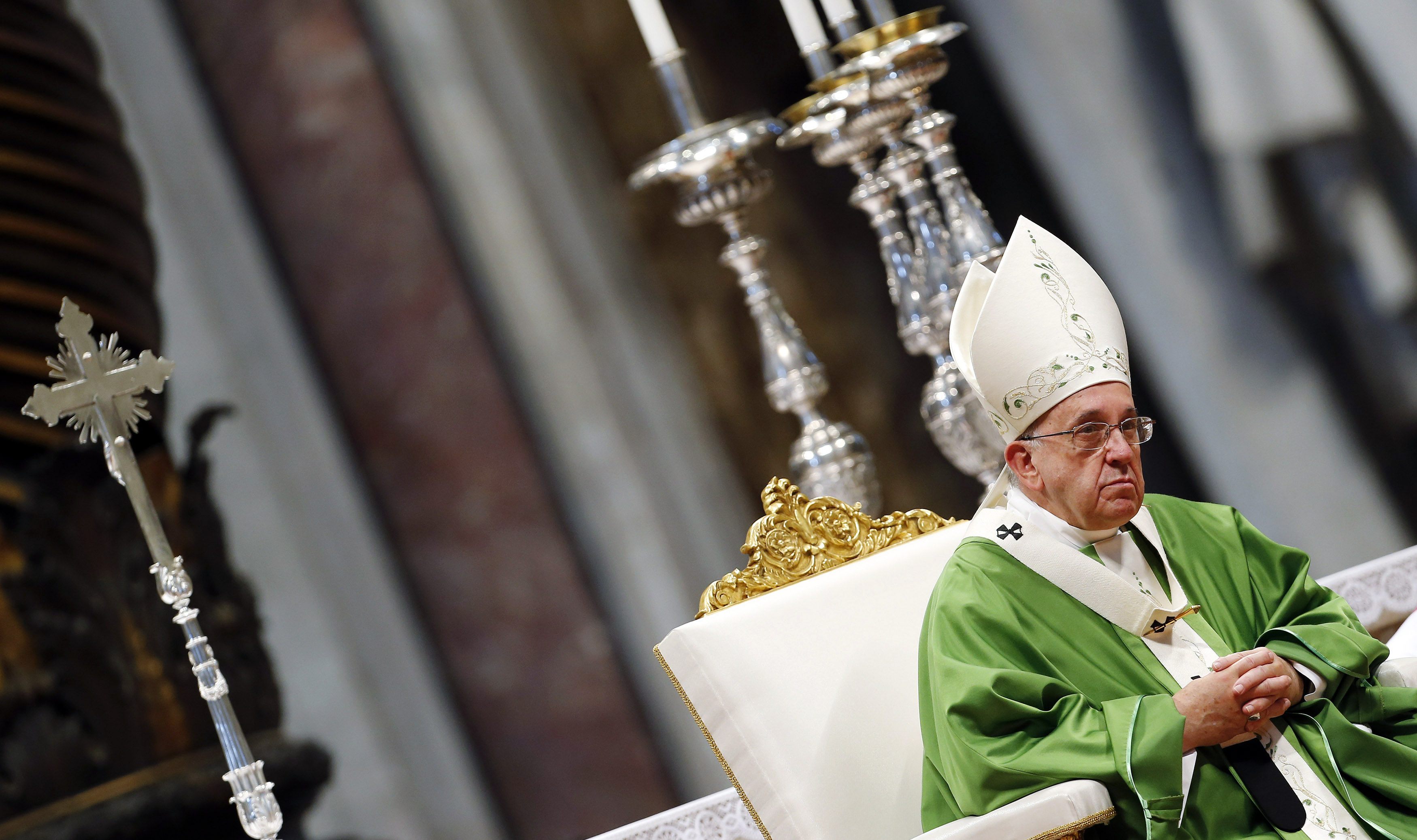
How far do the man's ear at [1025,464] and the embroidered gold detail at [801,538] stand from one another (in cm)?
38

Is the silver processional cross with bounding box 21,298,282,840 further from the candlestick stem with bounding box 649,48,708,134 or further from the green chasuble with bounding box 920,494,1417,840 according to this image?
the candlestick stem with bounding box 649,48,708,134

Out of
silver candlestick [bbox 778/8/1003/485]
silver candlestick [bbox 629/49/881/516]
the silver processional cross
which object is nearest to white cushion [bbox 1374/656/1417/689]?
silver candlestick [bbox 778/8/1003/485]

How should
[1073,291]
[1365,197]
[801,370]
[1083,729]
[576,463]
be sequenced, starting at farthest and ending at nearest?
[576,463] < [1365,197] < [801,370] < [1073,291] < [1083,729]

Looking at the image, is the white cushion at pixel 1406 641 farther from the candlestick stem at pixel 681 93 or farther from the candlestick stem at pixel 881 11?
the candlestick stem at pixel 681 93

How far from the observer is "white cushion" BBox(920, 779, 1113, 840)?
177 cm

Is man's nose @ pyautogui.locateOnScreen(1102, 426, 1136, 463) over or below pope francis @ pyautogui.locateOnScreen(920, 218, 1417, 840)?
over

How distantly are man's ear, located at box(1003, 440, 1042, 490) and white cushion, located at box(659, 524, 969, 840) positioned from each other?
34cm

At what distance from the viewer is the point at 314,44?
4.28 metres

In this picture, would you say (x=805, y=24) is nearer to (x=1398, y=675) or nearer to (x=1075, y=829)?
(x=1398, y=675)

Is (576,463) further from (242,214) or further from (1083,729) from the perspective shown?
(1083,729)

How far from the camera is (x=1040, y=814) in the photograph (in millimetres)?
1776

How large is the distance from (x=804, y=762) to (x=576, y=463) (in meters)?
2.08

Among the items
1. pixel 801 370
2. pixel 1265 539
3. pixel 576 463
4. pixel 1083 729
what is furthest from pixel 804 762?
pixel 576 463

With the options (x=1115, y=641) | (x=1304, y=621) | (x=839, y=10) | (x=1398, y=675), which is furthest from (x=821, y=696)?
(x=839, y=10)
